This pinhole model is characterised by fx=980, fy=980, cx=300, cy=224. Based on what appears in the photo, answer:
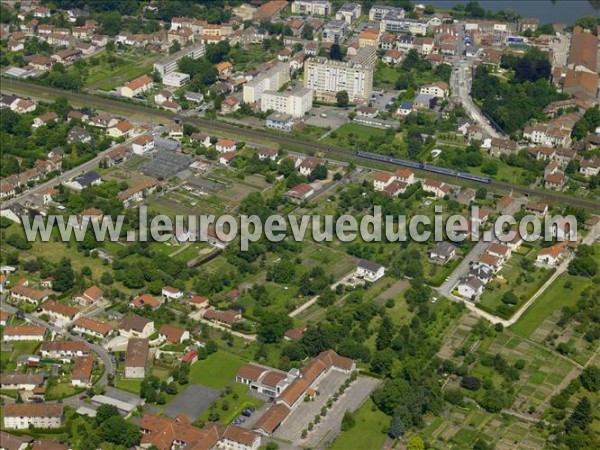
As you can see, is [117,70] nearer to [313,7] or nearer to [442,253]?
[313,7]

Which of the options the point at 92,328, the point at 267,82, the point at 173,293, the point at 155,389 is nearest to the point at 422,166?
the point at 267,82

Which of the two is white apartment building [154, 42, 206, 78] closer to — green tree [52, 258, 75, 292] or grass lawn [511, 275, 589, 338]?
green tree [52, 258, 75, 292]

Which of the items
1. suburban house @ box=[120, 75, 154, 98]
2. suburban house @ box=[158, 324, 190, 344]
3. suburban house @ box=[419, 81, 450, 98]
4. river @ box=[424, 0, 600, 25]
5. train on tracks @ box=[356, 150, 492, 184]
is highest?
river @ box=[424, 0, 600, 25]

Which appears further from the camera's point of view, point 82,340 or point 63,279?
point 63,279

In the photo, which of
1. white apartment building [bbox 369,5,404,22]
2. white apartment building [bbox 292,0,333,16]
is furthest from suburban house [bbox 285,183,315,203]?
white apartment building [bbox 292,0,333,16]

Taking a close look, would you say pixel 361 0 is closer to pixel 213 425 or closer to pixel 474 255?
pixel 474 255

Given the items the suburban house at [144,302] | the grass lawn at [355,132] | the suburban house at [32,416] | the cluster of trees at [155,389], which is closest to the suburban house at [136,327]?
the suburban house at [144,302]

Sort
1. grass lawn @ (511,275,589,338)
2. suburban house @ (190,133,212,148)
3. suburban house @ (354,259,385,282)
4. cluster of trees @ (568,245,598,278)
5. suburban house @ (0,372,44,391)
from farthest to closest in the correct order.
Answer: suburban house @ (190,133,212,148)
cluster of trees @ (568,245,598,278)
suburban house @ (354,259,385,282)
grass lawn @ (511,275,589,338)
suburban house @ (0,372,44,391)

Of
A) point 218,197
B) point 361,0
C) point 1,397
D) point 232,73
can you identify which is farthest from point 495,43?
point 1,397
